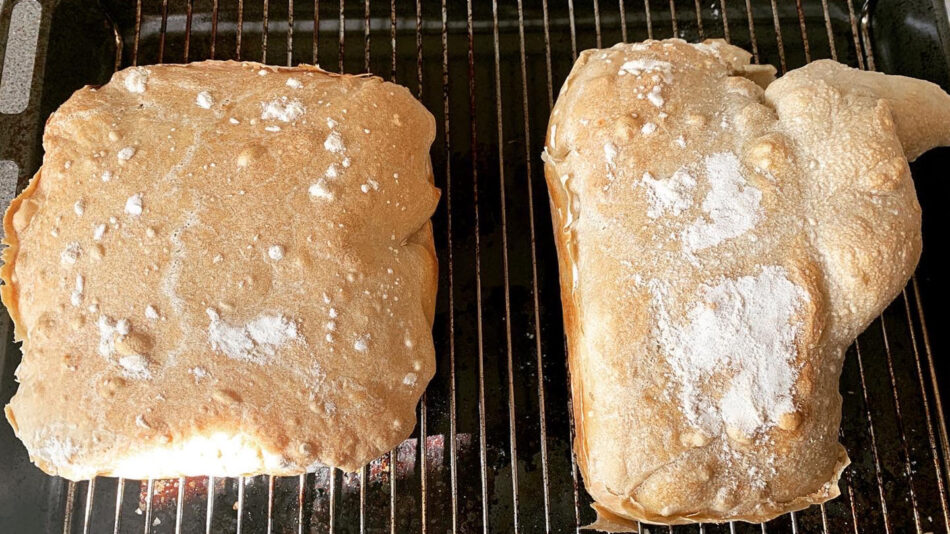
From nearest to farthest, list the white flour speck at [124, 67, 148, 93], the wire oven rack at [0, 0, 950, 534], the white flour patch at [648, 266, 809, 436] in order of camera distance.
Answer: the white flour patch at [648, 266, 809, 436]
the white flour speck at [124, 67, 148, 93]
the wire oven rack at [0, 0, 950, 534]

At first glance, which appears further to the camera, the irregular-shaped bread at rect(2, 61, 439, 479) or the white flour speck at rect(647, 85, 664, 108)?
the white flour speck at rect(647, 85, 664, 108)

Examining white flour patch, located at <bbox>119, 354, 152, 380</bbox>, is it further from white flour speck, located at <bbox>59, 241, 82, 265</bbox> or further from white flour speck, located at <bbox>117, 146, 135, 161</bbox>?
white flour speck, located at <bbox>117, 146, 135, 161</bbox>

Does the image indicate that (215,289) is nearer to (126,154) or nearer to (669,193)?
(126,154)

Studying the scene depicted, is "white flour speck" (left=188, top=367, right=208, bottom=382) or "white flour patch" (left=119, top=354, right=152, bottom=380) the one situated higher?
"white flour patch" (left=119, top=354, right=152, bottom=380)

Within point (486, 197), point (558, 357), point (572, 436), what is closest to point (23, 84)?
point (486, 197)

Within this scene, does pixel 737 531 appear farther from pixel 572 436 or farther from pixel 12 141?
pixel 12 141

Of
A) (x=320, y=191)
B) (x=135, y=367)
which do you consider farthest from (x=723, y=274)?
(x=135, y=367)

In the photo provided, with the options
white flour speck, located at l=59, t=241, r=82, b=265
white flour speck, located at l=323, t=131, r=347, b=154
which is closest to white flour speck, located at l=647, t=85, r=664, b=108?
white flour speck, located at l=323, t=131, r=347, b=154
